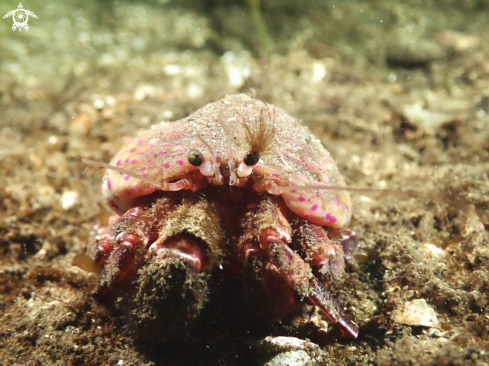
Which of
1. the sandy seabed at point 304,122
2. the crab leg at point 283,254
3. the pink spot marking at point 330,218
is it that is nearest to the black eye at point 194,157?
the crab leg at point 283,254

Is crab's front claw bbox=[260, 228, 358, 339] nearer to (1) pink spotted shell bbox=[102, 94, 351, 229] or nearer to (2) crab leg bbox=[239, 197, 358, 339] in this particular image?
(2) crab leg bbox=[239, 197, 358, 339]

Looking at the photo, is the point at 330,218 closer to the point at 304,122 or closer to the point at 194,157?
the point at 194,157

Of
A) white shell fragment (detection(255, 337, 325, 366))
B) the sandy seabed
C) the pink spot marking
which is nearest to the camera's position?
white shell fragment (detection(255, 337, 325, 366))

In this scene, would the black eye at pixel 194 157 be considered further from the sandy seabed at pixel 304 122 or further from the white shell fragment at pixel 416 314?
the white shell fragment at pixel 416 314

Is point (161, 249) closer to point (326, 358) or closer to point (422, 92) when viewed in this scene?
point (326, 358)

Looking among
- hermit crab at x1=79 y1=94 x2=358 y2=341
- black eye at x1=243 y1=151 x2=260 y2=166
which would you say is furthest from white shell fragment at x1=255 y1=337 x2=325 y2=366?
black eye at x1=243 y1=151 x2=260 y2=166
